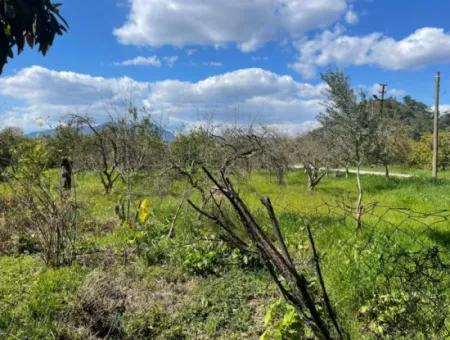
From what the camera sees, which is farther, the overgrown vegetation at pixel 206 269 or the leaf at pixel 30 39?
the leaf at pixel 30 39

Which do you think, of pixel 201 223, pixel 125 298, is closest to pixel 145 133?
pixel 201 223

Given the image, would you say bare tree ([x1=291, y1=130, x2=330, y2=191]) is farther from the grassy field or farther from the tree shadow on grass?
the grassy field

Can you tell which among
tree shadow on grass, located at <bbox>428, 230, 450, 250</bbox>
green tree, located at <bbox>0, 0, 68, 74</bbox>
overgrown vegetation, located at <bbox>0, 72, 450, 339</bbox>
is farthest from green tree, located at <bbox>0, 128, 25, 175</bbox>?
tree shadow on grass, located at <bbox>428, 230, 450, 250</bbox>


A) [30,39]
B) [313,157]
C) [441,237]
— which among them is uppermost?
[30,39]

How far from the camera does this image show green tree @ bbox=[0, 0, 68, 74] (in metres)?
3.94

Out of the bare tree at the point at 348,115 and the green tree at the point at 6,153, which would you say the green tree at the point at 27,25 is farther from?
the bare tree at the point at 348,115

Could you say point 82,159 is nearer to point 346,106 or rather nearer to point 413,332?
point 346,106

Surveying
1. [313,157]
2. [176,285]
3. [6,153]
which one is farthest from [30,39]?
[313,157]

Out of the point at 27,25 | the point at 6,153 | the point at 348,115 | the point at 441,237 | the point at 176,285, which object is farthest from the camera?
the point at 348,115

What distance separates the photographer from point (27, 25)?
160 inches

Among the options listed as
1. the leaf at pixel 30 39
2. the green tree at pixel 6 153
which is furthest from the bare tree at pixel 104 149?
the leaf at pixel 30 39

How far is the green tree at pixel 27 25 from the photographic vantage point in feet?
12.9

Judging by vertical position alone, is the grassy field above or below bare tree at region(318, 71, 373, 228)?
below

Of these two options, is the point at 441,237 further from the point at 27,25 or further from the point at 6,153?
the point at 6,153
